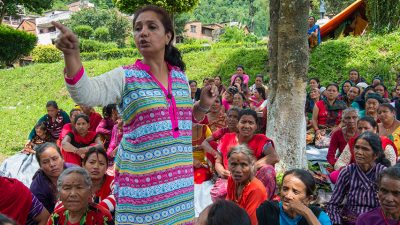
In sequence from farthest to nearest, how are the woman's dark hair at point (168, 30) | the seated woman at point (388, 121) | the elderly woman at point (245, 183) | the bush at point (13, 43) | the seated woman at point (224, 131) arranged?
the bush at point (13, 43) < the seated woman at point (388, 121) < the seated woman at point (224, 131) < the elderly woman at point (245, 183) < the woman's dark hair at point (168, 30)

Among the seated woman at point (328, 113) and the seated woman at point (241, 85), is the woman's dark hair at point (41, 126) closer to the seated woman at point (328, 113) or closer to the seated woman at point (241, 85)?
the seated woman at point (241, 85)

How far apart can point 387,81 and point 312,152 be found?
4.75m

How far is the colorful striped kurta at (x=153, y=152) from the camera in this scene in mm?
1576

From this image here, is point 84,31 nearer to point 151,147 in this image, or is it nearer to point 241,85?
point 241,85

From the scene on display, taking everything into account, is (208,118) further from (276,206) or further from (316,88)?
(276,206)

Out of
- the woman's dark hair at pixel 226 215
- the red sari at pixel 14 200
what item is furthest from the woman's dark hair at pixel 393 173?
the red sari at pixel 14 200

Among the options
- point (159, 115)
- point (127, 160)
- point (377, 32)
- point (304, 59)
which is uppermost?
point (377, 32)

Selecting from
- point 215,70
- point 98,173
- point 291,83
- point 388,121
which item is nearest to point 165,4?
point 215,70

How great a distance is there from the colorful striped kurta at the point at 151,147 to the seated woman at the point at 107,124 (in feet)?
12.8

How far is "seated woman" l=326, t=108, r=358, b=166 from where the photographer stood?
4656 mm

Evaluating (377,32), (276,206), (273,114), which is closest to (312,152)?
(273,114)

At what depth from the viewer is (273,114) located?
4.85 m

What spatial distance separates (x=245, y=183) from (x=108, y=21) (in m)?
36.4

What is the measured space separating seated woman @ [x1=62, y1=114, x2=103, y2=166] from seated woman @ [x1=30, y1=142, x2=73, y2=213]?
5.03 ft
